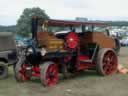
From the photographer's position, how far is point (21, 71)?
503 inches

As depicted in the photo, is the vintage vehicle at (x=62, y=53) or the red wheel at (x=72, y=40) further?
the red wheel at (x=72, y=40)

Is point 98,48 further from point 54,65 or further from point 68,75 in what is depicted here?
point 54,65

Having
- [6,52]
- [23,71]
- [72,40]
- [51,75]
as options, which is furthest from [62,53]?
[6,52]

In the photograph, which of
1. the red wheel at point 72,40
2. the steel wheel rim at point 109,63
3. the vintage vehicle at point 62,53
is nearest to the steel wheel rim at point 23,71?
the vintage vehicle at point 62,53

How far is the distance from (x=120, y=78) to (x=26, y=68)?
10.2ft

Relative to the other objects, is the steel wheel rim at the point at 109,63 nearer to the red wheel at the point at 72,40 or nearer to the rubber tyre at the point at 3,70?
the red wheel at the point at 72,40

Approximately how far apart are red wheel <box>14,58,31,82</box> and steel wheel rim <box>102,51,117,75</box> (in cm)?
286

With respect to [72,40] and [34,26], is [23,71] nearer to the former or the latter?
[34,26]

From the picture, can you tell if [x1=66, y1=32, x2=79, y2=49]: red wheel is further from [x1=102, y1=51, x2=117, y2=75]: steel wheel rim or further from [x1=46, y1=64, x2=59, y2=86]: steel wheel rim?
[x1=102, y1=51, x2=117, y2=75]: steel wheel rim

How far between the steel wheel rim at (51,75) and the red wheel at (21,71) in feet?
2.83

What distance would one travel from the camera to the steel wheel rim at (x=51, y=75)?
12.1m

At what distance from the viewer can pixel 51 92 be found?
11102 mm

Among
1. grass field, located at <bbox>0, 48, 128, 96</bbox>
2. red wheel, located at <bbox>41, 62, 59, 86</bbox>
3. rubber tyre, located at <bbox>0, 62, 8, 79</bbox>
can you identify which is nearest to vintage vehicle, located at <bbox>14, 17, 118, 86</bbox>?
red wheel, located at <bbox>41, 62, 59, 86</bbox>

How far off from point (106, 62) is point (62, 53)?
6.99ft
